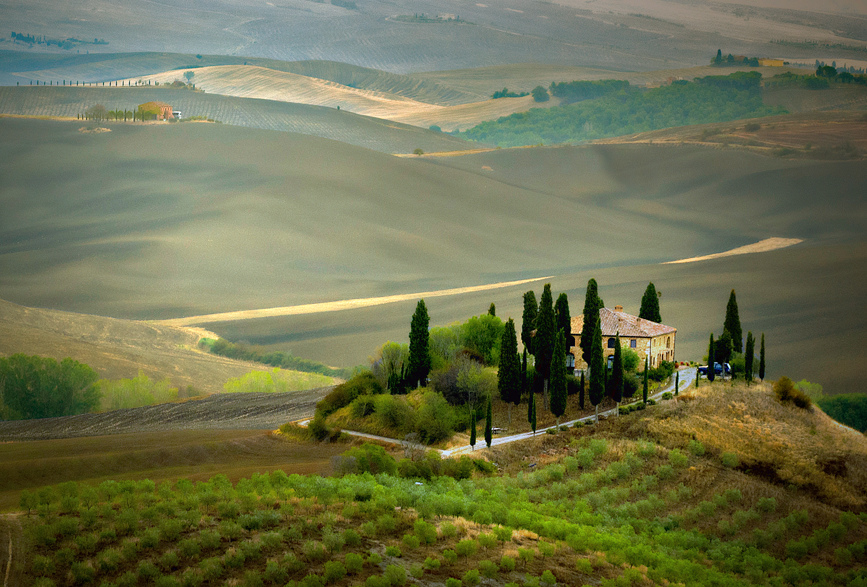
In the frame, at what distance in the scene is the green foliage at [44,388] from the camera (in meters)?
59.0

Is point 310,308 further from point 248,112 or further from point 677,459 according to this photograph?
point 248,112

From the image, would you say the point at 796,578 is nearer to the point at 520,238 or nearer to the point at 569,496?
the point at 569,496

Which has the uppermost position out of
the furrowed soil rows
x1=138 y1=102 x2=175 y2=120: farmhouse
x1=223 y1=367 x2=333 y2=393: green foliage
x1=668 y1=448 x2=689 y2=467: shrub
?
x1=138 y1=102 x2=175 y2=120: farmhouse

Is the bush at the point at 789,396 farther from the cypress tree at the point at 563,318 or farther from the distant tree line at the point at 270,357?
the distant tree line at the point at 270,357

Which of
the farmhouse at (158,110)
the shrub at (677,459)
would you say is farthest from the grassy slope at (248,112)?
the shrub at (677,459)

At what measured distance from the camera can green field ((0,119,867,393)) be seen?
82.6 metres

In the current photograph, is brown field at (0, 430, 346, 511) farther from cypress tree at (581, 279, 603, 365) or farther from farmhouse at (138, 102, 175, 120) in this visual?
farmhouse at (138, 102, 175, 120)

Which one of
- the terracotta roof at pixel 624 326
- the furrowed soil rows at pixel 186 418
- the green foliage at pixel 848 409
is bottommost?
the green foliage at pixel 848 409

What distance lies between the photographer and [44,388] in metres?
59.2

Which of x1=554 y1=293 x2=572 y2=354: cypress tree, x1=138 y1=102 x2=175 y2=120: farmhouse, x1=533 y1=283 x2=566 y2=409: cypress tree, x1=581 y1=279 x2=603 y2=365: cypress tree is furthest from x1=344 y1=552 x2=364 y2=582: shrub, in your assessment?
x1=138 y1=102 x2=175 y2=120: farmhouse

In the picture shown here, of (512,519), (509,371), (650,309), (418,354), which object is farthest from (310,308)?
(512,519)

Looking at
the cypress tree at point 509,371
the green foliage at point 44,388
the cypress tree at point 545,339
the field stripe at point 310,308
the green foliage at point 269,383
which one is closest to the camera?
the cypress tree at point 509,371

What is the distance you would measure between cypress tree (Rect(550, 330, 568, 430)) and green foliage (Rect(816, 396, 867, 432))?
1105 inches

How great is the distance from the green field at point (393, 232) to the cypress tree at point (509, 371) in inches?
1107
